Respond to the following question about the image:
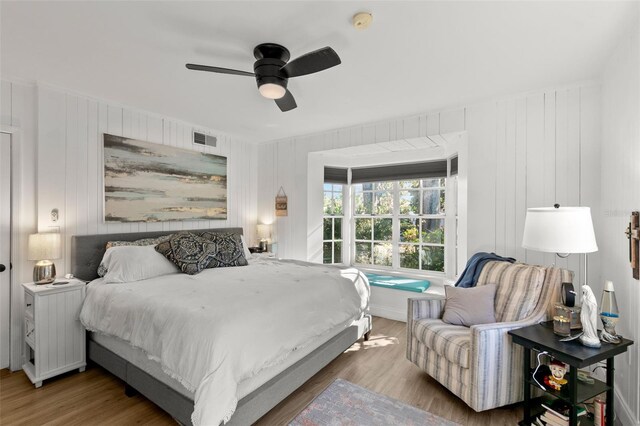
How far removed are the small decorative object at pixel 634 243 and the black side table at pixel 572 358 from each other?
17.5 inches

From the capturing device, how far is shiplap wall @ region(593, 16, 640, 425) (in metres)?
1.91

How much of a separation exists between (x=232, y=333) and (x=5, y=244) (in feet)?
8.34

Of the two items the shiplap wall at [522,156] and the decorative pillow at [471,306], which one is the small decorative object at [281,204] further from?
the decorative pillow at [471,306]

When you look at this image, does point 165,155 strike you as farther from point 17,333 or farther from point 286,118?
point 17,333

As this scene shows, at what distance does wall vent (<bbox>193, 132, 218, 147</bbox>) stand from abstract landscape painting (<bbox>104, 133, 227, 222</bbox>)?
17cm

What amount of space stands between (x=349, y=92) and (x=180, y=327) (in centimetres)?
257

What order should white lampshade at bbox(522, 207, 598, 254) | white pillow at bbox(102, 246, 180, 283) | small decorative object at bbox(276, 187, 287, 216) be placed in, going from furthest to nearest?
small decorative object at bbox(276, 187, 287, 216)
white pillow at bbox(102, 246, 180, 283)
white lampshade at bbox(522, 207, 598, 254)

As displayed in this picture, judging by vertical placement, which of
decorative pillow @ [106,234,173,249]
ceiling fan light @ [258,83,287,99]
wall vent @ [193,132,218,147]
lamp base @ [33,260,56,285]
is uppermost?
wall vent @ [193,132,218,147]

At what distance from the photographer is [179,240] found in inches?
126

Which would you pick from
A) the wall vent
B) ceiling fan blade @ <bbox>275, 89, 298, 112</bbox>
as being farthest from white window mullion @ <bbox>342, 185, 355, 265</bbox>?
ceiling fan blade @ <bbox>275, 89, 298, 112</bbox>

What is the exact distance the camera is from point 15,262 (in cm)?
276

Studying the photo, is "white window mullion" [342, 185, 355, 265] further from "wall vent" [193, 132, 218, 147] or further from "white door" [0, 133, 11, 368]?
"white door" [0, 133, 11, 368]

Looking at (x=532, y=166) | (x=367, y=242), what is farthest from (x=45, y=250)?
(x=532, y=166)

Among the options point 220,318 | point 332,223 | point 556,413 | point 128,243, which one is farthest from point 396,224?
point 128,243
